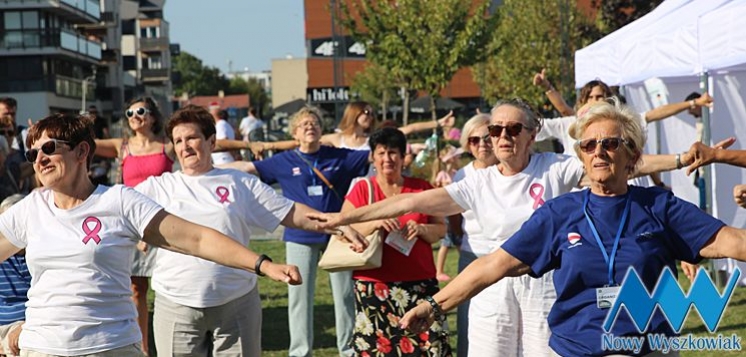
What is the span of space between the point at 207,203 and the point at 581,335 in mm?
2646

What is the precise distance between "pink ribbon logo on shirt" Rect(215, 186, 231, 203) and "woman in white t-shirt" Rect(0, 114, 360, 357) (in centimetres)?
136

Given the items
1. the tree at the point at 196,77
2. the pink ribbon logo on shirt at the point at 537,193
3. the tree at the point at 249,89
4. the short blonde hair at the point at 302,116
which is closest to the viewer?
the pink ribbon logo on shirt at the point at 537,193

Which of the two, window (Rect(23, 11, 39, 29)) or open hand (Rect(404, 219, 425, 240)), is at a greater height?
window (Rect(23, 11, 39, 29))

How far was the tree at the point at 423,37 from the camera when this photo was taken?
39.1m

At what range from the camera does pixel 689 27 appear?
1008cm

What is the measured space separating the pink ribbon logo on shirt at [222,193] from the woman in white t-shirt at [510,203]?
0.89 metres

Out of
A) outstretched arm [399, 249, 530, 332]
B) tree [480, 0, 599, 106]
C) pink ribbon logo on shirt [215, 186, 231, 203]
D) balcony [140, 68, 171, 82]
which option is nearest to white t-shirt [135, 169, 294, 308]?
Result: pink ribbon logo on shirt [215, 186, 231, 203]

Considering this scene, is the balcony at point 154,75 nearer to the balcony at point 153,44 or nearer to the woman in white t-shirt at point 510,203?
the balcony at point 153,44

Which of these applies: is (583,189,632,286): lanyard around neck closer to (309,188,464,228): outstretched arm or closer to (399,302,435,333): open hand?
(399,302,435,333): open hand

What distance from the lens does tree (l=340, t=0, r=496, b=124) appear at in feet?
128

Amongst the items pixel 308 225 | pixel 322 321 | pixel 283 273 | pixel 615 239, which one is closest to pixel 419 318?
pixel 283 273

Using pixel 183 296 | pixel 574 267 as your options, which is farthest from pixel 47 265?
pixel 574 267

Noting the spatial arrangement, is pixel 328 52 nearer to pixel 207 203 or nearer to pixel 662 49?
pixel 662 49

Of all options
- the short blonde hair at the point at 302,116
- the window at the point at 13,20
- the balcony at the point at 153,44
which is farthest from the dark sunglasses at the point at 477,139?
the balcony at the point at 153,44
